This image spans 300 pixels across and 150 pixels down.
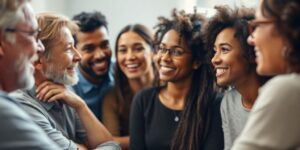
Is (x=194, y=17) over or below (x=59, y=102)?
over

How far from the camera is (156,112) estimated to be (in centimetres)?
238

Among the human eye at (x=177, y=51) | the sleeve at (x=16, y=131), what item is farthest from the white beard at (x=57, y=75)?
the sleeve at (x=16, y=131)

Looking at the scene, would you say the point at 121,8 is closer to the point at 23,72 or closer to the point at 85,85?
the point at 85,85

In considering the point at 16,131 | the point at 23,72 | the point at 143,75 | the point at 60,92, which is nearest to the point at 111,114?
the point at 143,75

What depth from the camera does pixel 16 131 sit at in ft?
3.88

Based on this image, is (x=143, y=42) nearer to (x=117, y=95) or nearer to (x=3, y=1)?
(x=117, y=95)

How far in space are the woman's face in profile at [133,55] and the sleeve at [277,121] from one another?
1.70m

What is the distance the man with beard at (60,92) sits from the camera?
6.50ft

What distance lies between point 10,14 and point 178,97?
3.95 ft

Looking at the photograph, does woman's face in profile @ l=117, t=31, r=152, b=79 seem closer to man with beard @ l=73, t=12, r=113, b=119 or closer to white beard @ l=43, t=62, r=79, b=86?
man with beard @ l=73, t=12, r=113, b=119

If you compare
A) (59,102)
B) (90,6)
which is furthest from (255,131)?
(90,6)

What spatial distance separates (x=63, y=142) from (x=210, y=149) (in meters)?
0.69

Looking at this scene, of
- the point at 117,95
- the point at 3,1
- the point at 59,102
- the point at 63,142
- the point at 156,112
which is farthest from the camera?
the point at 117,95

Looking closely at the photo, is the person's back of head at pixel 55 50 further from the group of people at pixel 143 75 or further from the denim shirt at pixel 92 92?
the denim shirt at pixel 92 92
